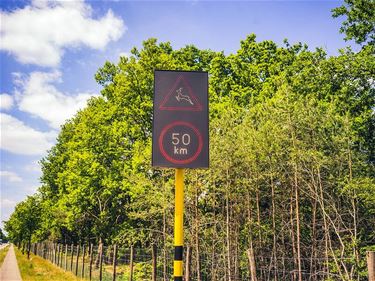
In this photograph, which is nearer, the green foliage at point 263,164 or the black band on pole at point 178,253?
the black band on pole at point 178,253

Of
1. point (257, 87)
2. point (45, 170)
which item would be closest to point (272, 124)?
point (257, 87)

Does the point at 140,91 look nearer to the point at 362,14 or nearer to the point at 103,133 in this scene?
the point at 103,133

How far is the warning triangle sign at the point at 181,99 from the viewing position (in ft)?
19.6

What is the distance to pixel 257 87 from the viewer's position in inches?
918

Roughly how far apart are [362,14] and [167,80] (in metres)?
14.1

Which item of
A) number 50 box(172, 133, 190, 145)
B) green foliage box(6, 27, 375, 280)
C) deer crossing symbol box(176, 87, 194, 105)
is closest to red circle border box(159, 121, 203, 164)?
number 50 box(172, 133, 190, 145)

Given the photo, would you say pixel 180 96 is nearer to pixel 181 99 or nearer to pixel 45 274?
pixel 181 99

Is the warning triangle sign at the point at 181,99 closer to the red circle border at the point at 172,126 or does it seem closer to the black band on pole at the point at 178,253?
the red circle border at the point at 172,126

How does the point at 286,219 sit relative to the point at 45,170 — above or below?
below

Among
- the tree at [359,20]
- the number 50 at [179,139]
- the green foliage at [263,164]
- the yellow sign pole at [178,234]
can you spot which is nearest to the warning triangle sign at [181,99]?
the number 50 at [179,139]

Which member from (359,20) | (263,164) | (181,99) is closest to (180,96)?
(181,99)

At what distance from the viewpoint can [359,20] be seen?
17.5 meters

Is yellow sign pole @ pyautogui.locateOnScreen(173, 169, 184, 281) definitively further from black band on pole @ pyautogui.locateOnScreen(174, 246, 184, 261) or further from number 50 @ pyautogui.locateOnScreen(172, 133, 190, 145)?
number 50 @ pyautogui.locateOnScreen(172, 133, 190, 145)

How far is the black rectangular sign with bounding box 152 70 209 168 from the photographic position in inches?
230
